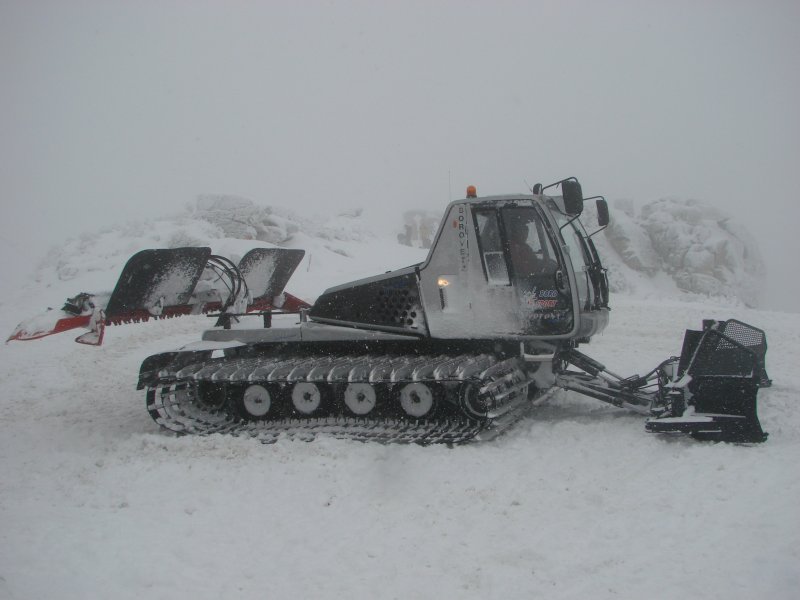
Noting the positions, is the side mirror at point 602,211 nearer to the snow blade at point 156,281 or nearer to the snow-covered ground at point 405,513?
the snow-covered ground at point 405,513

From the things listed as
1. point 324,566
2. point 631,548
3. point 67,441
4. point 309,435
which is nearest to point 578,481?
point 631,548

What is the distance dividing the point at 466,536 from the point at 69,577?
2.49 m

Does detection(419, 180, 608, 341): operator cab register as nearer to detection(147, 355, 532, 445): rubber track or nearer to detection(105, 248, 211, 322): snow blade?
detection(147, 355, 532, 445): rubber track

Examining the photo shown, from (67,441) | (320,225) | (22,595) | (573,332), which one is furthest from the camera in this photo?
(320,225)

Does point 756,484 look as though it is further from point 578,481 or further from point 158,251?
point 158,251

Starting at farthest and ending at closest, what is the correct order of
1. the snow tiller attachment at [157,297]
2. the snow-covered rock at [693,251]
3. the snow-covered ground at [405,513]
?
the snow-covered rock at [693,251]
the snow tiller attachment at [157,297]
the snow-covered ground at [405,513]

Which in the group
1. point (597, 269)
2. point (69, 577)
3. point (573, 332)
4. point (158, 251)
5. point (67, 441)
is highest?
point (158, 251)

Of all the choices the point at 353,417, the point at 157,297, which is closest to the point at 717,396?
the point at 353,417

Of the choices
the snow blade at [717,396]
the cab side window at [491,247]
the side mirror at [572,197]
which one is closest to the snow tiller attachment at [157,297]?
the cab side window at [491,247]

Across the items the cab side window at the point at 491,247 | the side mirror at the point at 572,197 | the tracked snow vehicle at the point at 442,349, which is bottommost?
the tracked snow vehicle at the point at 442,349

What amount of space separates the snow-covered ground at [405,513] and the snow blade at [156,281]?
4.87ft

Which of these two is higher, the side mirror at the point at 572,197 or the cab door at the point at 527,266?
the side mirror at the point at 572,197

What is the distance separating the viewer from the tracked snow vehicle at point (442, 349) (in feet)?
19.9

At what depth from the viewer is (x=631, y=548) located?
380cm
